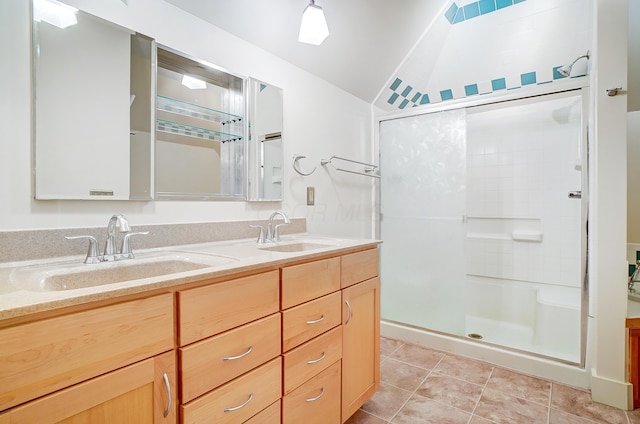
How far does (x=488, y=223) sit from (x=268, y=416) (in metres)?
2.73

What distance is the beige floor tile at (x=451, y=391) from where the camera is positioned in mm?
1757

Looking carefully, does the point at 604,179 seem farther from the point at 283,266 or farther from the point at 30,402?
the point at 30,402

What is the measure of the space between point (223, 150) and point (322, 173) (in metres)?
0.79

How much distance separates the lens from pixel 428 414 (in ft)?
5.44

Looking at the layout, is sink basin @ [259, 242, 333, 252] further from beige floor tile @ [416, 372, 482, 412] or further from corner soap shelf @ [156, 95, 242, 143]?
beige floor tile @ [416, 372, 482, 412]

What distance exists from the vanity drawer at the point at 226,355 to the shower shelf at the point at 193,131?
3.08ft

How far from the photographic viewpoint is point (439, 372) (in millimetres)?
2078

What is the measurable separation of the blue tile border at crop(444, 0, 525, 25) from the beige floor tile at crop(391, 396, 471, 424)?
2540 mm

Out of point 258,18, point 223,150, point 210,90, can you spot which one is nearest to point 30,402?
point 223,150

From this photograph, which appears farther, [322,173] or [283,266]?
[322,173]

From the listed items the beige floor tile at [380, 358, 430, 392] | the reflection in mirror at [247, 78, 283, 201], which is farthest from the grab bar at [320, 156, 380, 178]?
the beige floor tile at [380, 358, 430, 392]

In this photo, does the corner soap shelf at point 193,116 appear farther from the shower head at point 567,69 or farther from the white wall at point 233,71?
the shower head at point 567,69

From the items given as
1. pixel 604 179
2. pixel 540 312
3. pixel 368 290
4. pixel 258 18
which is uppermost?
pixel 258 18

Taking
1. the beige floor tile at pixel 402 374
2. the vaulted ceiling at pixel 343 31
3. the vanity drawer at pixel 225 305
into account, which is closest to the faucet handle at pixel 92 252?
the vanity drawer at pixel 225 305
